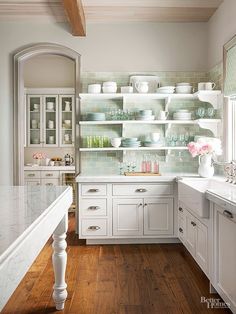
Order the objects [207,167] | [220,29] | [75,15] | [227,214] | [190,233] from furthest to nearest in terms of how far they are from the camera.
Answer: [220,29] → [207,167] → [75,15] → [190,233] → [227,214]

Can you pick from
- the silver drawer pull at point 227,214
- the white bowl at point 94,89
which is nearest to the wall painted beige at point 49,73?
the white bowl at point 94,89

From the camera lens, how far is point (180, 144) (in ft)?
15.8

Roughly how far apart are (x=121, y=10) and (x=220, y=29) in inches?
48.8

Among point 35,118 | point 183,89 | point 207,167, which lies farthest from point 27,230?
point 35,118

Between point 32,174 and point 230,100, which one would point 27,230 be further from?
point 32,174

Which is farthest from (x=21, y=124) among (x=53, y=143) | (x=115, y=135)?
(x=53, y=143)

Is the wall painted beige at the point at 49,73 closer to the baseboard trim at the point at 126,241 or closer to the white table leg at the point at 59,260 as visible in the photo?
A: the baseboard trim at the point at 126,241

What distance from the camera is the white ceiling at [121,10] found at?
427 cm

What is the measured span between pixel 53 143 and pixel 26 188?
14.1 ft

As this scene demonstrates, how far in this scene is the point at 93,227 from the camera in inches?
174

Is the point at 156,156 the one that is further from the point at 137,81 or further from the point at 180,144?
the point at 137,81

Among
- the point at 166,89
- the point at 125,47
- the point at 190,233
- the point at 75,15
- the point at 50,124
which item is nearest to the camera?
the point at 190,233

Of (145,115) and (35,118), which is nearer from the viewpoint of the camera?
(145,115)

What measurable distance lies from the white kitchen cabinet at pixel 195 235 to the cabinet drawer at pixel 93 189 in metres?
0.95
